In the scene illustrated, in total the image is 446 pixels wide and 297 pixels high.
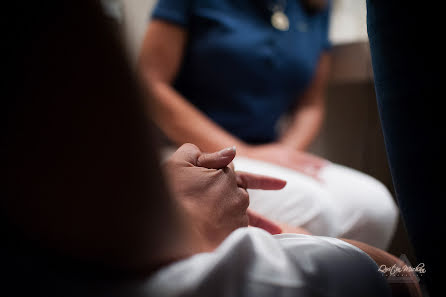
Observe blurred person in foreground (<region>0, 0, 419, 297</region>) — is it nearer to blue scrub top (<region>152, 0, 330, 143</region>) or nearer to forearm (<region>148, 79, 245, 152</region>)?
forearm (<region>148, 79, 245, 152</region>)

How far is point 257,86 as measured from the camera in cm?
54

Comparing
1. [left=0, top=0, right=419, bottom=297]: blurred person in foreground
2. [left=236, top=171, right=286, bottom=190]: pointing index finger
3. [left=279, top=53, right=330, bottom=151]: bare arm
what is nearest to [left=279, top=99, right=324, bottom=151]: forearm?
[left=279, top=53, right=330, bottom=151]: bare arm

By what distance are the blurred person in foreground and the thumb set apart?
0.11ft

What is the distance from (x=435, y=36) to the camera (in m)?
0.18

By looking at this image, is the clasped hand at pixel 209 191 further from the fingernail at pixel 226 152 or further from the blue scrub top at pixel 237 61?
the blue scrub top at pixel 237 61

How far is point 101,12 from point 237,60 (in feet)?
1.30

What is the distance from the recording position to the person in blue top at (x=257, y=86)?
384mm

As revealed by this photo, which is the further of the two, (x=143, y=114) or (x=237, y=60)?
(x=237, y=60)

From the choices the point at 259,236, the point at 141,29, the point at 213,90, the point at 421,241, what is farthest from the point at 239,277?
the point at 141,29

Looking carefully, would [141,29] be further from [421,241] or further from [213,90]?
[421,241]
